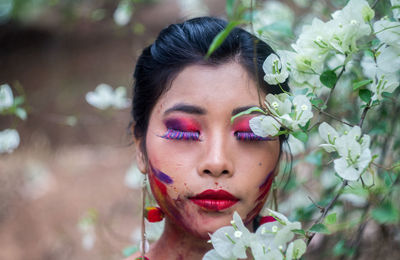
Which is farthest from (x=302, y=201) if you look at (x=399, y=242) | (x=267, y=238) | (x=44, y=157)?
(x=44, y=157)

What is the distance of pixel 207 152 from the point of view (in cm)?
100

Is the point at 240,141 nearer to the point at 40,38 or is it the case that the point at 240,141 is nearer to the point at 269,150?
the point at 269,150

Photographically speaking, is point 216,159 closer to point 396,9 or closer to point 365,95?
point 365,95

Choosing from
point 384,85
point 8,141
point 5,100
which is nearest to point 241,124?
point 384,85

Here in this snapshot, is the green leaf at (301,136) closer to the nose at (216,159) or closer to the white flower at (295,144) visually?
the nose at (216,159)

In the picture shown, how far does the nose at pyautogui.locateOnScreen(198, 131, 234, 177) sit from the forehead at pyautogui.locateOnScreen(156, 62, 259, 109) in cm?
8

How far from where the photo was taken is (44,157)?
4.12m

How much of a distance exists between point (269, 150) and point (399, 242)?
1151 mm

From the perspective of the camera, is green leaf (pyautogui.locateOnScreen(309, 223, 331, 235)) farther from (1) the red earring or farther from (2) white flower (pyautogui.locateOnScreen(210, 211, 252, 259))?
(1) the red earring

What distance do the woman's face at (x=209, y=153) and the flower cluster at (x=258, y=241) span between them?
0.10 m

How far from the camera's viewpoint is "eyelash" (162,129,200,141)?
1024mm

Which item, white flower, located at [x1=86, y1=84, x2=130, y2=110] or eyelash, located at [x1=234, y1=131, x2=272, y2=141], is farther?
white flower, located at [x1=86, y1=84, x2=130, y2=110]

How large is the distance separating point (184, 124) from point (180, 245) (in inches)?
12.6

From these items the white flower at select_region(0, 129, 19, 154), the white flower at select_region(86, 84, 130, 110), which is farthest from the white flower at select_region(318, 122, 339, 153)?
the white flower at select_region(0, 129, 19, 154)
